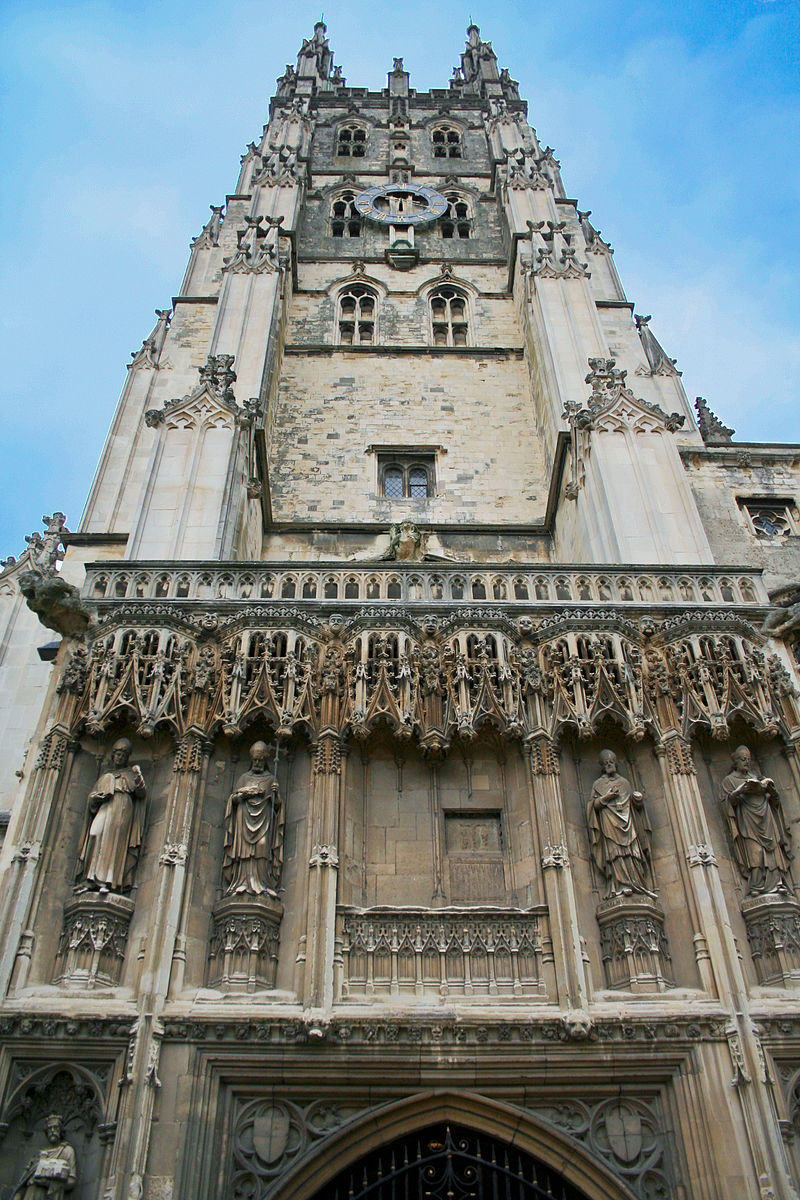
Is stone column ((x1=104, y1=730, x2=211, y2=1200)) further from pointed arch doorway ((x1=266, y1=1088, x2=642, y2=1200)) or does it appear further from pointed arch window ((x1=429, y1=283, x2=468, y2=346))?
pointed arch window ((x1=429, y1=283, x2=468, y2=346))

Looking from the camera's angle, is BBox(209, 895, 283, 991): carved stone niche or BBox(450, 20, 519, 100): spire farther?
BBox(450, 20, 519, 100): spire

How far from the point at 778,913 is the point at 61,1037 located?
669cm

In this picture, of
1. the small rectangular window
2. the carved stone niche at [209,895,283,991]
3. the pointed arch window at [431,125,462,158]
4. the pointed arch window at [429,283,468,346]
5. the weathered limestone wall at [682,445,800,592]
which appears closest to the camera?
the carved stone niche at [209,895,283,991]

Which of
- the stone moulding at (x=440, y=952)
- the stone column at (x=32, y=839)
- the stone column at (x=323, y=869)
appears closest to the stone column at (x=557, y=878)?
the stone moulding at (x=440, y=952)

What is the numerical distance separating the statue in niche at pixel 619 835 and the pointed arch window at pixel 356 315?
14.5 meters

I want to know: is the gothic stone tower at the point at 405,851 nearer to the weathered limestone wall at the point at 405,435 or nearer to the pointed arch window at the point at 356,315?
the weathered limestone wall at the point at 405,435

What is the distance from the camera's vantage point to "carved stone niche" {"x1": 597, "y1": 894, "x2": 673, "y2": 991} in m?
9.02

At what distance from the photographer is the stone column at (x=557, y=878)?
880cm

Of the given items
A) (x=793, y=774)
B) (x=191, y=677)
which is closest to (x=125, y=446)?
(x=191, y=677)

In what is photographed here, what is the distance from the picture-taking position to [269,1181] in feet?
26.4

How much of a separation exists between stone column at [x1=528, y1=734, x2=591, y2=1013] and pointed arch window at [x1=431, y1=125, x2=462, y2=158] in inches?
1033

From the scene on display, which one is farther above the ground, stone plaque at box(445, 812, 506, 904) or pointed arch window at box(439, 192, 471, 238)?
pointed arch window at box(439, 192, 471, 238)

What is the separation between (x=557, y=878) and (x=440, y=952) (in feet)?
4.40

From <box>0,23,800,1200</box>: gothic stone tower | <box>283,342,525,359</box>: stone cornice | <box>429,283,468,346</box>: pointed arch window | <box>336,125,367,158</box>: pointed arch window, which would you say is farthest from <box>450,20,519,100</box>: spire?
<box>0,23,800,1200</box>: gothic stone tower
